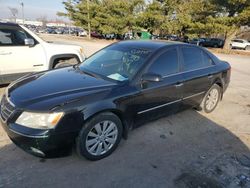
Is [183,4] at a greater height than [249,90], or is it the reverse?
[183,4]

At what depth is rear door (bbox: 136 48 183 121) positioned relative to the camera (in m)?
3.62

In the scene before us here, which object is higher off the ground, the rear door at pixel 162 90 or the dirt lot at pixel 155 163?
the rear door at pixel 162 90

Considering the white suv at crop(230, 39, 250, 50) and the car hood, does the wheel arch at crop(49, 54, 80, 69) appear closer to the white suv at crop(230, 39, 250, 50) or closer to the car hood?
the car hood

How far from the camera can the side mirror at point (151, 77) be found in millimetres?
3420

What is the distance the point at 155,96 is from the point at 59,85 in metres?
1.45

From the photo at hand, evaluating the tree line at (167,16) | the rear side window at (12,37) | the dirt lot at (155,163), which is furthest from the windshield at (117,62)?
the tree line at (167,16)

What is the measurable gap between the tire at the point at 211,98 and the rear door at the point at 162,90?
1.02m

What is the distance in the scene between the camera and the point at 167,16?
30.0 meters

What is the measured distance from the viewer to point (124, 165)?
125 inches

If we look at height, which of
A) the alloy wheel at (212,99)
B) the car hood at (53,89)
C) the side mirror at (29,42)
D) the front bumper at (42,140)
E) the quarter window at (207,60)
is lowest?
the alloy wheel at (212,99)

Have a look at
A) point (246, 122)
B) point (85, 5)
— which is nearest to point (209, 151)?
point (246, 122)

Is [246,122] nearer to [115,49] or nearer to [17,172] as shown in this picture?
[115,49]

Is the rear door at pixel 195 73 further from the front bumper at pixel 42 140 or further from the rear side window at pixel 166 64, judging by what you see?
the front bumper at pixel 42 140

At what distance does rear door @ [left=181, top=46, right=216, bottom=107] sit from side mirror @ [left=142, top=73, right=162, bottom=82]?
0.94 meters
